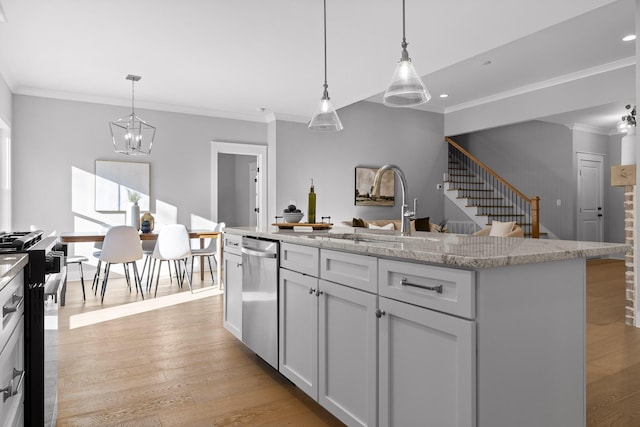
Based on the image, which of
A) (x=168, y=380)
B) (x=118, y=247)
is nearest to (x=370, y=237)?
(x=168, y=380)

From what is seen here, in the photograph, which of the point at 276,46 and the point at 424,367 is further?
the point at 276,46

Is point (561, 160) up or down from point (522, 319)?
up

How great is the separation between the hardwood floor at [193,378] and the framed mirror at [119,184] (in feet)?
7.72

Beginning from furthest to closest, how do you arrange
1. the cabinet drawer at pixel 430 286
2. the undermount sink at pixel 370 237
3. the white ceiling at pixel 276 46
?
the white ceiling at pixel 276 46, the undermount sink at pixel 370 237, the cabinet drawer at pixel 430 286

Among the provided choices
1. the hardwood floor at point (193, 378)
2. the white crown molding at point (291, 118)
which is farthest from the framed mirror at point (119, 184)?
the hardwood floor at point (193, 378)

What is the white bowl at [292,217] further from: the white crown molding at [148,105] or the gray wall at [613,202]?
the gray wall at [613,202]

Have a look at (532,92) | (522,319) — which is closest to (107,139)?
(522,319)

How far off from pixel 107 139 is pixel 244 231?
4.19m

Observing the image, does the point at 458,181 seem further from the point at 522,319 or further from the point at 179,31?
the point at 522,319

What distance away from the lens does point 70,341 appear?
126 inches

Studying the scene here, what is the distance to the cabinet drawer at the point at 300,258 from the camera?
2.04 metres

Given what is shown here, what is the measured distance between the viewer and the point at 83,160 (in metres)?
5.85

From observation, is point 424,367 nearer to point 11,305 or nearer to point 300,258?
point 300,258

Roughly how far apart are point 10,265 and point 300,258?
1.24 meters
